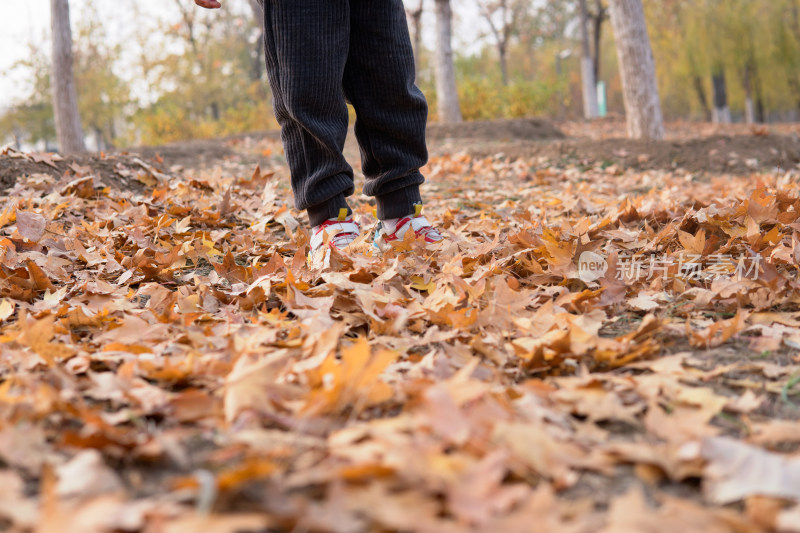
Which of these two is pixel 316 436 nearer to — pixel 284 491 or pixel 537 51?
pixel 284 491

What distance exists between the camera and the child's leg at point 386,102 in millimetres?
1944

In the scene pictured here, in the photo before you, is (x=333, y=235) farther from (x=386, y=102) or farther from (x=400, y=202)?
(x=386, y=102)

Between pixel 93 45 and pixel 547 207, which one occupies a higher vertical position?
pixel 93 45

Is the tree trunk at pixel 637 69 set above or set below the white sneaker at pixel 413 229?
above

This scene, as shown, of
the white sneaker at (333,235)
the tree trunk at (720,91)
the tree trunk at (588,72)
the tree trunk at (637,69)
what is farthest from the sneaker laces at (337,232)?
the tree trunk at (720,91)

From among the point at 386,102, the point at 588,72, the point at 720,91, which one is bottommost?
the point at 386,102

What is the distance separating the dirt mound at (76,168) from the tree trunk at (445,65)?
7.88m

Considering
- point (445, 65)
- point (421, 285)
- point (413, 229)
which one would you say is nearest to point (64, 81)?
point (445, 65)

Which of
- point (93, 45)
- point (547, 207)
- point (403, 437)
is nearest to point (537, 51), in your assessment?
point (93, 45)

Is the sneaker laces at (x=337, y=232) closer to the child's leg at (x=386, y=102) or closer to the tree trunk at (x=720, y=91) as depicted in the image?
the child's leg at (x=386, y=102)

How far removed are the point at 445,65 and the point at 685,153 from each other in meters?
5.95

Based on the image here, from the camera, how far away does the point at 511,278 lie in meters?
1.64

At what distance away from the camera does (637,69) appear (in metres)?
6.40

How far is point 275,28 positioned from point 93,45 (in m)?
21.6
